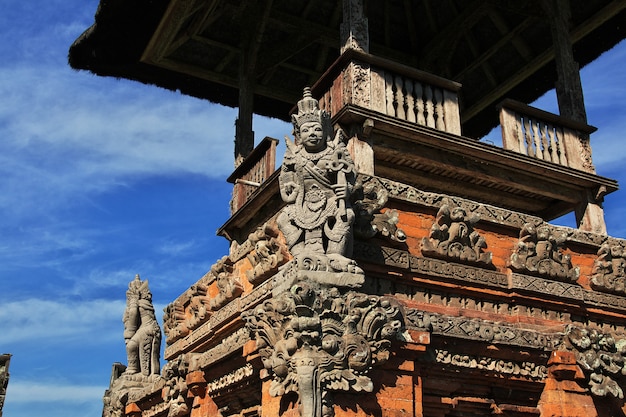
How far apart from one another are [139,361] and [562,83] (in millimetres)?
8494

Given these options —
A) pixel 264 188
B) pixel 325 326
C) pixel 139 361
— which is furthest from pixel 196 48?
pixel 325 326

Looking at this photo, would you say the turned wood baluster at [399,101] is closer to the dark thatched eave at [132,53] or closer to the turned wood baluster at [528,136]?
the turned wood baluster at [528,136]

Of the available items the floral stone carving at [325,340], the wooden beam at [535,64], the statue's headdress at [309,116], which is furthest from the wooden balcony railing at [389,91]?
the wooden beam at [535,64]

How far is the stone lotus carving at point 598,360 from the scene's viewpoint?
7207 mm

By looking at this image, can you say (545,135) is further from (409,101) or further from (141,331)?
(141,331)

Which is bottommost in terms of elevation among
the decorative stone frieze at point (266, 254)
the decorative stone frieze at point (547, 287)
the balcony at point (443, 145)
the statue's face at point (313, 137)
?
the decorative stone frieze at point (547, 287)

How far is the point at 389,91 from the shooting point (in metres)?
9.73

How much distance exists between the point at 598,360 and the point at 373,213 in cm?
278

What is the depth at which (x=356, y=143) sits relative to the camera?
30.2 ft

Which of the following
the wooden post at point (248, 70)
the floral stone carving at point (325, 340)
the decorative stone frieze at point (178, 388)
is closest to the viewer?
the floral stone carving at point (325, 340)

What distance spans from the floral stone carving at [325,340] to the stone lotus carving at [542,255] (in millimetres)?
1978

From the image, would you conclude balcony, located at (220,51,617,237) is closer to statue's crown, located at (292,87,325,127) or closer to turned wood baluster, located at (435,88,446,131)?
turned wood baluster, located at (435,88,446,131)

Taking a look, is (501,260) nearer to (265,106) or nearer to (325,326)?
(325,326)

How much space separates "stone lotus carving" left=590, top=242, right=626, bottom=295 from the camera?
8.02m
